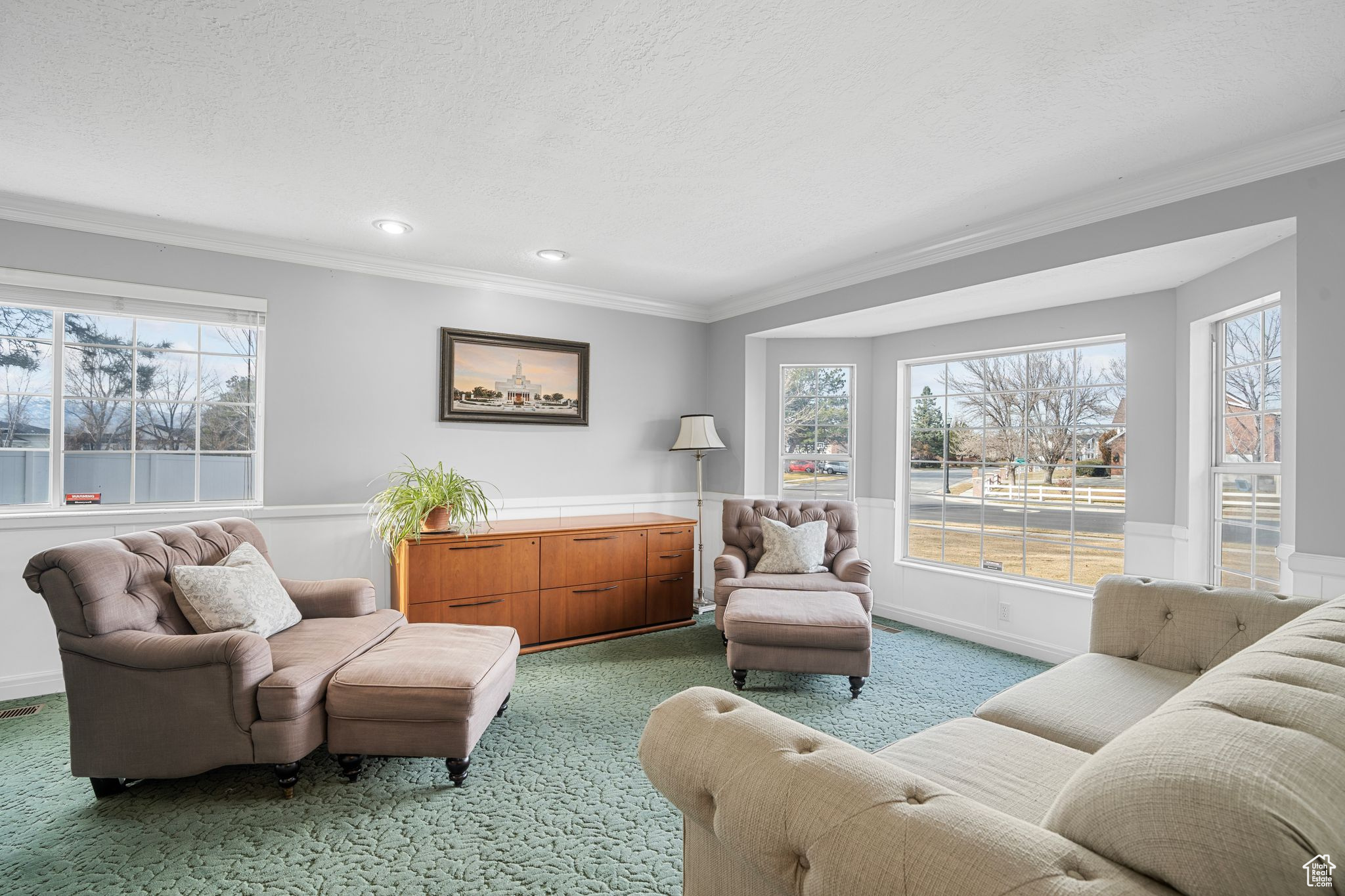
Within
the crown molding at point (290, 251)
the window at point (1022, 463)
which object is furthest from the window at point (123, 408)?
the window at point (1022, 463)

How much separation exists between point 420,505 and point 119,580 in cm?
152

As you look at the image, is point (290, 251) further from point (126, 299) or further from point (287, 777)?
point (287, 777)

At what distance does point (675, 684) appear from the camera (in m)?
3.41

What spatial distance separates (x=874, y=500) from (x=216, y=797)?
4.28 metres

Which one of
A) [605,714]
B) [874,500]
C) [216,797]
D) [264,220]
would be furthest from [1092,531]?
[264,220]

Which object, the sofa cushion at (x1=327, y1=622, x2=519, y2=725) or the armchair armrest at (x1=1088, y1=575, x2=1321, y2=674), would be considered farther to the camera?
the sofa cushion at (x1=327, y1=622, x2=519, y2=725)

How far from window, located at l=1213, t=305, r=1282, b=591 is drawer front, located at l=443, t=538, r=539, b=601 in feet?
12.2

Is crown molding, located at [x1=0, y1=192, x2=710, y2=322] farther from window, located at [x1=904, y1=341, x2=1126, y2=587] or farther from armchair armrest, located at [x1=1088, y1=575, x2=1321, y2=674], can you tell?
armchair armrest, located at [x1=1088, y1=575, x2=1321, y2=674]

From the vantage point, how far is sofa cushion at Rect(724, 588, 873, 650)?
318 cm

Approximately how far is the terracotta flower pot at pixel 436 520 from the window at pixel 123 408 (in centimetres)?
103

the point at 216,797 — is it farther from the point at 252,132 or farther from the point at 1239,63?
the point at 1239,63

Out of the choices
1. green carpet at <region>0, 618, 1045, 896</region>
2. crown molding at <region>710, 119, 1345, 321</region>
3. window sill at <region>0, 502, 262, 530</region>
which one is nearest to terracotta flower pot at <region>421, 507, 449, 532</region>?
window sill at <region>0, 502, 262, 530</region>

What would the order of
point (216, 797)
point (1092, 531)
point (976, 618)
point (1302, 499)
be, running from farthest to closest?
point (976, 618) < point (1092, 531) < point (1302, 499) < point (216, 797)

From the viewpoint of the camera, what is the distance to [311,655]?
97.0 inches
